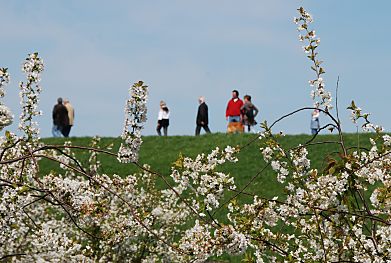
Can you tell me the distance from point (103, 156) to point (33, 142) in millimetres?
13641

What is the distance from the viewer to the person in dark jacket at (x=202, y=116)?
73.5ft

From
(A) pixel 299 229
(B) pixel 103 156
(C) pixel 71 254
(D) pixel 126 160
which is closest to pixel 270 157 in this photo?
(A) pixel 299 229

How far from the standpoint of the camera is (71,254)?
5.33 metres

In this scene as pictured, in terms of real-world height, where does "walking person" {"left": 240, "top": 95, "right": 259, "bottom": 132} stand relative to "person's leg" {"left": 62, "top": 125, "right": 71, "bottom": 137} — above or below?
above

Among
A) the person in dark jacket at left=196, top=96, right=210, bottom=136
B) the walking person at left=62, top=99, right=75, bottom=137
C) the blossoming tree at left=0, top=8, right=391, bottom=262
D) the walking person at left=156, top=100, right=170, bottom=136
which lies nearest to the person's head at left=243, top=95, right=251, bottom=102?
the person in dark jacket at left=196, top=96, right=210, bottom=136

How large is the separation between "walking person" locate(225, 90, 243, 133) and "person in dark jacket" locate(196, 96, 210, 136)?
2.78 ft

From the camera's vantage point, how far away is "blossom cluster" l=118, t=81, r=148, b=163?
4945mm

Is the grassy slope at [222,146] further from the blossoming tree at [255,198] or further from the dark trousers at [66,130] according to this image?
the blossoming tree at [255,198]

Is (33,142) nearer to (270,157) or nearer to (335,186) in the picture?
(270,157)

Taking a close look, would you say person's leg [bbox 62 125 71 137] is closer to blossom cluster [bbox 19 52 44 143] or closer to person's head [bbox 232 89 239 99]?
person's head [bbox 232 89 239 99]

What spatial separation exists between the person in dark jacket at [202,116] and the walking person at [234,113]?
848mm

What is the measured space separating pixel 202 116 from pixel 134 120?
17600 millimetres

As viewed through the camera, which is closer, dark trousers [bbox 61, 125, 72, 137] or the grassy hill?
the grassy hill

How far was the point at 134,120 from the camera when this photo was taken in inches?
198
